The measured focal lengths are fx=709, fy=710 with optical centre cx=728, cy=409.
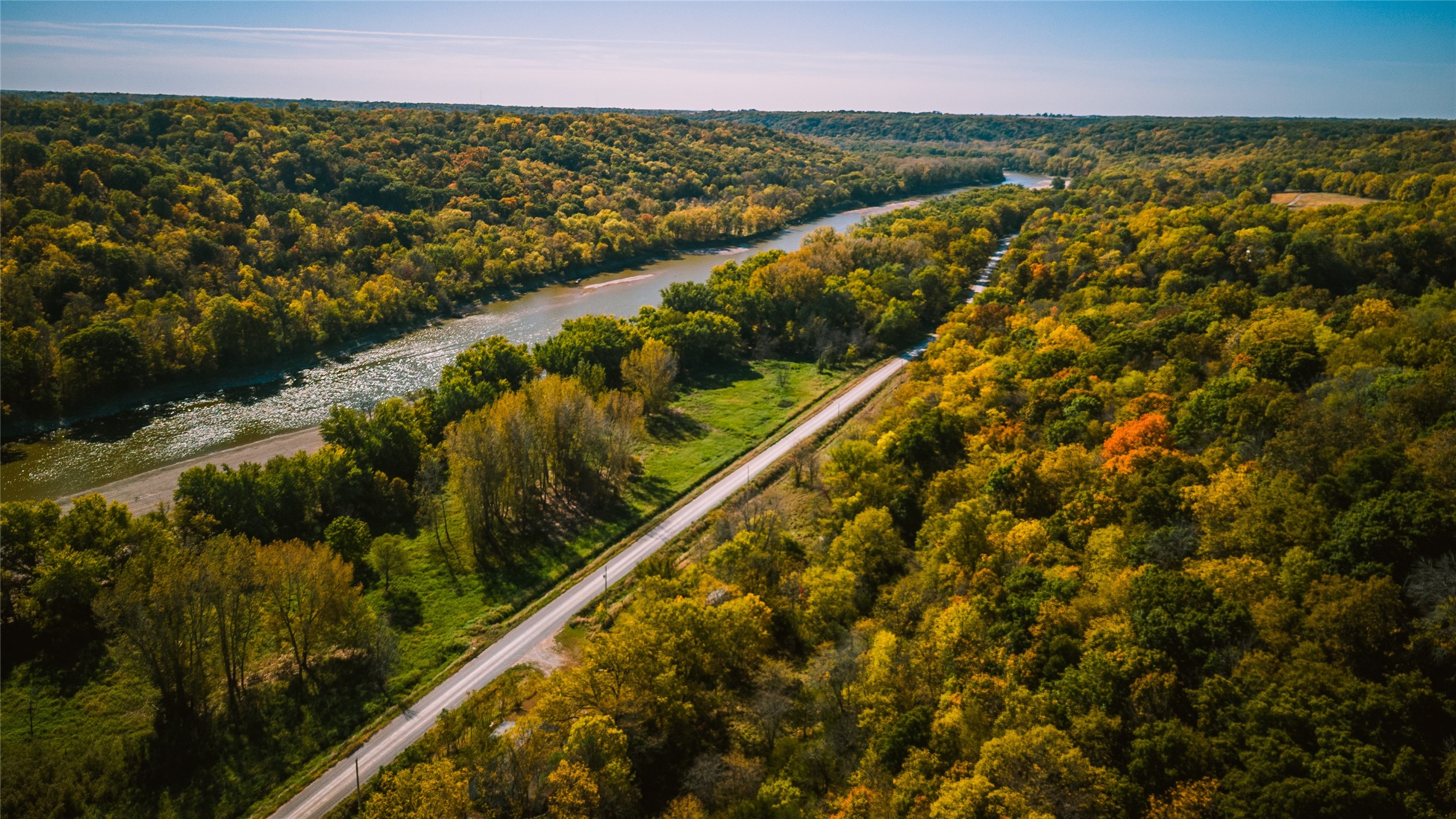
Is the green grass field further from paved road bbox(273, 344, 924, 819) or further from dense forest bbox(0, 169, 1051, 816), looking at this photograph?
paved road bbox(273, 344, 924, 819)

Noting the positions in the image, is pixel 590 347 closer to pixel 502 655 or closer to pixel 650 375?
pixel 650 375

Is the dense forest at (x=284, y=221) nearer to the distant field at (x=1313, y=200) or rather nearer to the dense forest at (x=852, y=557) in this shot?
the dense forest at (x=852, y=557)

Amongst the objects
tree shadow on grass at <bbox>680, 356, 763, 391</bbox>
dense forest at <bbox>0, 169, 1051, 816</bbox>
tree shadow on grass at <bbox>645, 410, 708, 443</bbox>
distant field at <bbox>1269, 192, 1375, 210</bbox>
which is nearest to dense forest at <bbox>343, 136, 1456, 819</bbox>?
dense forest at <bbox>0, 169, 1051, 816</bbox>

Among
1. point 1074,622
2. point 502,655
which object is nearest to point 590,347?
point 502,655

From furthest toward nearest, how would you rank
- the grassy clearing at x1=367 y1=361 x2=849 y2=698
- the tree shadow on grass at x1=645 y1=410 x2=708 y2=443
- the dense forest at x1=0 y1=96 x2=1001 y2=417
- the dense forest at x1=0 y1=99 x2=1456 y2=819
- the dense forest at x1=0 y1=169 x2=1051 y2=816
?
the dense forest at x1=0 y1=96 x2=1001 y2=417 → the tree shadow on grass at x1=645 y1=410 x2=708 y2=443 → the grassy clearing at x1=367 y1=361 x2=849 y2=698 → the dense forest at x1=0 y1=169 x2=1051 y2=816 → the dense forest at x1=0 y1=99 x2=1456 y2=819

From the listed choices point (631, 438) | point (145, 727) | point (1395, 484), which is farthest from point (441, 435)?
point (1395, 484)
